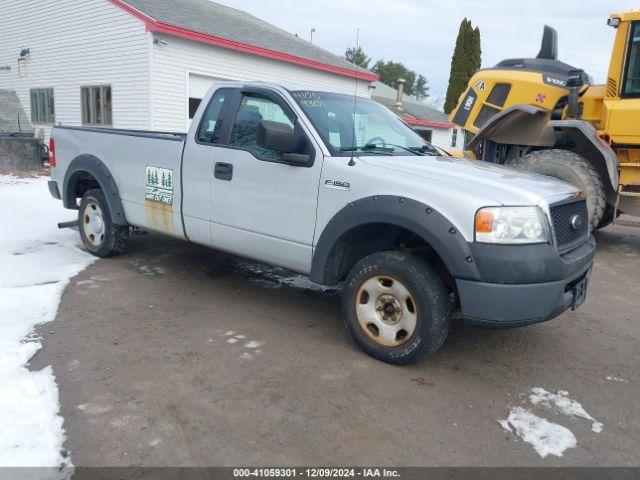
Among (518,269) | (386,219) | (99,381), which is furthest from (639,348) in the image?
(99,381)

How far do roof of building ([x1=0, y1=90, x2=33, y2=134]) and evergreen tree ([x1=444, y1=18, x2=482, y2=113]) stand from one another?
22309 mm

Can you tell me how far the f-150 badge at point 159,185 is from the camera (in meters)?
5.26

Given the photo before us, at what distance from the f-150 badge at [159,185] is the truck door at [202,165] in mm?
232

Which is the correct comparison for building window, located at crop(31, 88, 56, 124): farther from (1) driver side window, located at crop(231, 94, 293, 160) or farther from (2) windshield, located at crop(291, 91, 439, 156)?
(2) windshield, located at crop(291, 91, 439, 156)

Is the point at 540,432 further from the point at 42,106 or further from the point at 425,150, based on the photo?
the point at 42,106

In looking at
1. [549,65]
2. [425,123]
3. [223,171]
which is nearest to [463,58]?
[425,123]

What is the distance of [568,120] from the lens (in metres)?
7.69

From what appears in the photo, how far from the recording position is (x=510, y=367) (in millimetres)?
3967

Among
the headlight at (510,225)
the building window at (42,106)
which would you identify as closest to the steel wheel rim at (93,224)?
the headlight at (510,225)

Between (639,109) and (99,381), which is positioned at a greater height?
(639,109)

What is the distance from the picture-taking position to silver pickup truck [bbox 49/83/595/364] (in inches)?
135

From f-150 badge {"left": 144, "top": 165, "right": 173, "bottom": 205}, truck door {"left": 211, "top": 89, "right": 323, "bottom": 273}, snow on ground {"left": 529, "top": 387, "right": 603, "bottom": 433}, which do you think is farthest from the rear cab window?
snow on ground {"left": 529, "top": 387, "right": 603, "bottom": 433}

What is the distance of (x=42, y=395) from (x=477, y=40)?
33.2 meters

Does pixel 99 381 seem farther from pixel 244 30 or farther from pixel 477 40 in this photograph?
pixel 477 40
